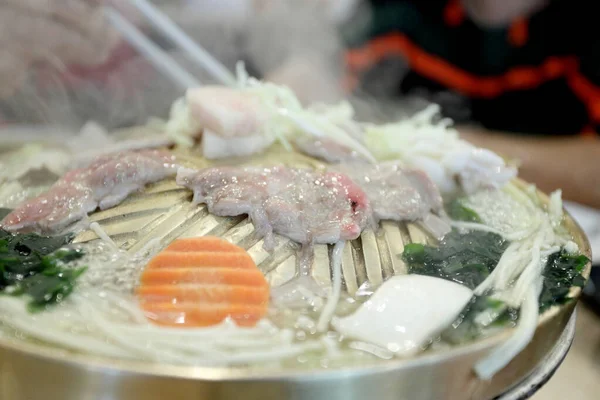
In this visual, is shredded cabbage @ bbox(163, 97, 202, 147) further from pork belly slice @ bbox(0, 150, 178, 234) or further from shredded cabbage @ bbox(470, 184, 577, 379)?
shredded cabbage @ bbox(470, 184, 577, 379)

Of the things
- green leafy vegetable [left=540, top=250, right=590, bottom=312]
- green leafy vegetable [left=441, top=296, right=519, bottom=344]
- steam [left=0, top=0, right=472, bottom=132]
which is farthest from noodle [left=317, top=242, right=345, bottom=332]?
steam [left=0, top=0, right=472, bottom=132]

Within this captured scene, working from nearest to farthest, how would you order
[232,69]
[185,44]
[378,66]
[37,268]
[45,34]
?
[37,268]
[185,44]
[45,34]
[232,69]
[378,66]

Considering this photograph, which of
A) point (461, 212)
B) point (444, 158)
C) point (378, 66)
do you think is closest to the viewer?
point (461, 212)

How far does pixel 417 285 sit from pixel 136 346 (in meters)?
0.70

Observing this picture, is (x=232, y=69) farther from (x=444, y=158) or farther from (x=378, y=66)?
(x=444, y=158)

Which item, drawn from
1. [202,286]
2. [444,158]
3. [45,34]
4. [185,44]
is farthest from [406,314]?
[45,34]

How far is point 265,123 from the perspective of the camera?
194 centimetres

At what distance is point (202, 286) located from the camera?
1.28 meters

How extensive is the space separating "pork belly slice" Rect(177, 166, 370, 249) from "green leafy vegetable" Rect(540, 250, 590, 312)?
527mm

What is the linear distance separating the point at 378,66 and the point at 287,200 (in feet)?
11.7

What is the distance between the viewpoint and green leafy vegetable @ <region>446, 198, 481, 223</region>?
5.89ft

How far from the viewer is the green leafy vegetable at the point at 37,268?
4.11 ft

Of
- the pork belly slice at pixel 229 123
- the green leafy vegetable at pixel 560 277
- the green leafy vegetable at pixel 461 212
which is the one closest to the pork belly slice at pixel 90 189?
the pork belly slice at pixel 229 123

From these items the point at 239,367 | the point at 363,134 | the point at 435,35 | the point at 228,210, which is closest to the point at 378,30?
the point at 435,35
